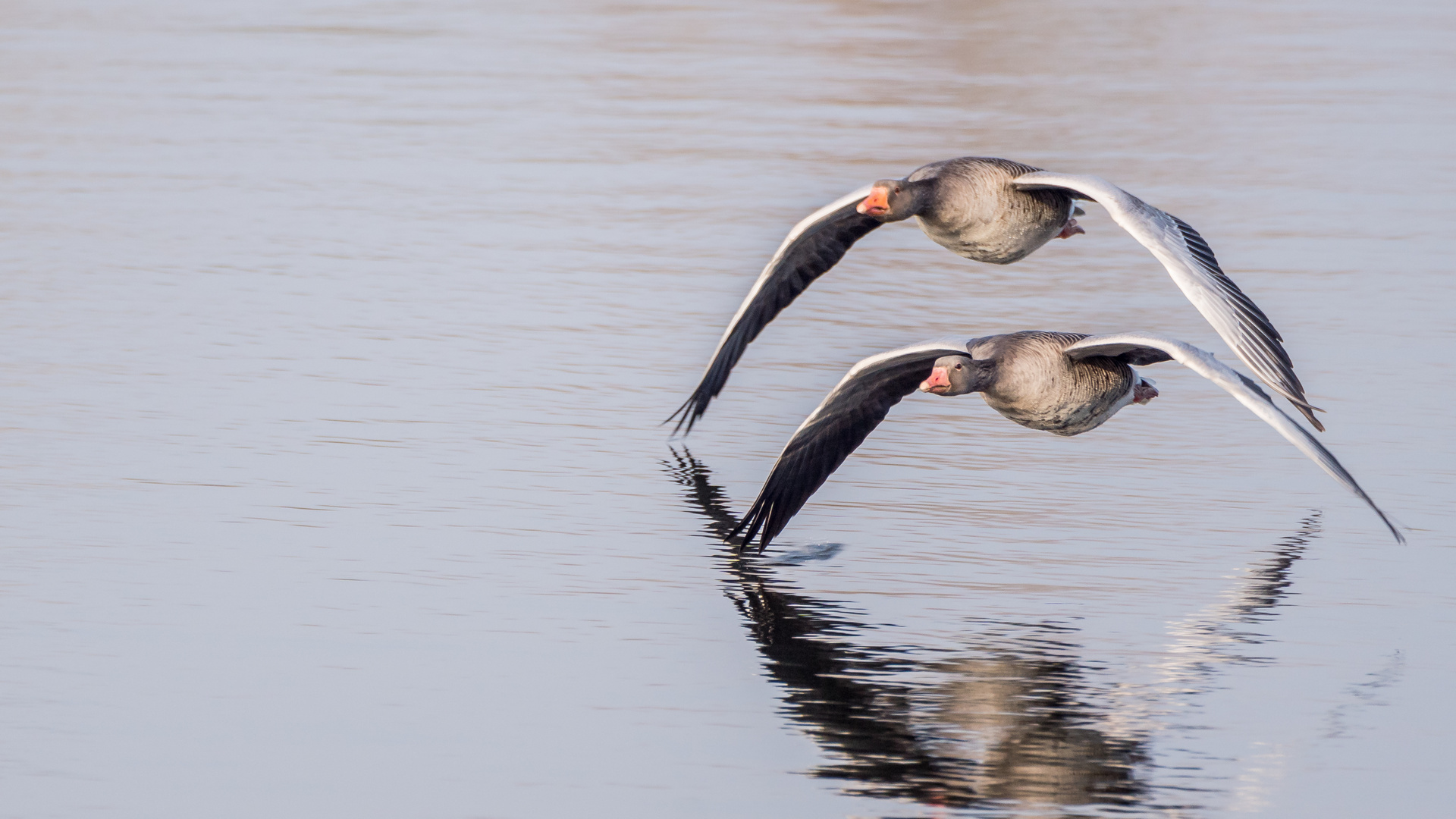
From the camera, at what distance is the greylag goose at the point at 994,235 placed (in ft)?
29.0

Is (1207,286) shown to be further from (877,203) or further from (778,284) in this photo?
(778,284)

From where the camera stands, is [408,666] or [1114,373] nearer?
[408,666]

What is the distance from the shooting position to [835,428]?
9.57m

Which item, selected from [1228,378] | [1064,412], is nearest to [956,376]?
[1064,412]

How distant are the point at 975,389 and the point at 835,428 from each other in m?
0.78

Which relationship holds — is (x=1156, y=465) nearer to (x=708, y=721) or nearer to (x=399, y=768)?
(x=708, y=721)

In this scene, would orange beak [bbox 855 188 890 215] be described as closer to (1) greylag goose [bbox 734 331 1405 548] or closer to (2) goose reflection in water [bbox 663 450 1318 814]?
(1) greylag goose [bbox 734 331 1405 548]

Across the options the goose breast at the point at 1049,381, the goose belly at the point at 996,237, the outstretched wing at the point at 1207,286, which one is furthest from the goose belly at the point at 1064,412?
the goose belly at the point at 996,237

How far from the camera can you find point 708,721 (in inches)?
277

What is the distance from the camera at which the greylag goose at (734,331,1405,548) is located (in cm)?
905

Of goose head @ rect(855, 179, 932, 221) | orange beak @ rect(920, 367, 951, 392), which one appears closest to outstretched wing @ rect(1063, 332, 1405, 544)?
orange beak @ rect(920, 367, 951, 392)

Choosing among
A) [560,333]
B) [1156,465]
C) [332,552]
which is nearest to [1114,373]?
[1156,465]

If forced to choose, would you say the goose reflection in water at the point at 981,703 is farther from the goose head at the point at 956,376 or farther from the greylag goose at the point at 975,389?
the goose head at the point at 956,376

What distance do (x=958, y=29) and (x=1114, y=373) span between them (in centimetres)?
2087
